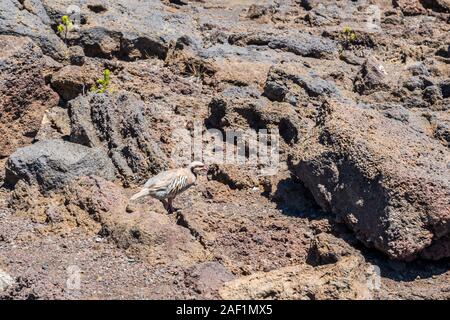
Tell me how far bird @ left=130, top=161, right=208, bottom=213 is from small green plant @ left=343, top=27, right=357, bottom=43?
6.13 meters

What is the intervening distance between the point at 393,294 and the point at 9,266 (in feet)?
12.1

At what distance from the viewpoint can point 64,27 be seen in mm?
11734

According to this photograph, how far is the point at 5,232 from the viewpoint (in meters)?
7.69

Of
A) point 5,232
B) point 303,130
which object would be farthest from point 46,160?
point 303,130

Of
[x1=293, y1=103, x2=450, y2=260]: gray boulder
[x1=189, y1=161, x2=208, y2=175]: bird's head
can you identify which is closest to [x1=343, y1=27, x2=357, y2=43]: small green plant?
[x1=293, y1=103, x2=450, y2=260]: gray boulder

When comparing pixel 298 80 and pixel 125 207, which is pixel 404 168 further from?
pixel 298 80

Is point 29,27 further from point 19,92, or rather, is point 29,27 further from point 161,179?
point 161,179

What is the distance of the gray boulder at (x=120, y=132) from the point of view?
879 cm

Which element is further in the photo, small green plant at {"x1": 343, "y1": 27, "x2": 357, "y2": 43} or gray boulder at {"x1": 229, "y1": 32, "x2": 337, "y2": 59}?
small green plant at {"x1": 343, "y1": 27, "x2": 357, "y2": 43}

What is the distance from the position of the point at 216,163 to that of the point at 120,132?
129 centimetres

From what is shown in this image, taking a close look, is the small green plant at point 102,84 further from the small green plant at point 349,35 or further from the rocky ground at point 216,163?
the small green plant at point 349,35

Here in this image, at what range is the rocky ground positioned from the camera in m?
6.86

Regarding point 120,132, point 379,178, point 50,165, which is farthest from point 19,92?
point 379,178

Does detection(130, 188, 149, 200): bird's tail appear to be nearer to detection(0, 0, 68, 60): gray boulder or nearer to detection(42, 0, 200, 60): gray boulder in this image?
detection(0, 0, 68, 60): gray boulder
